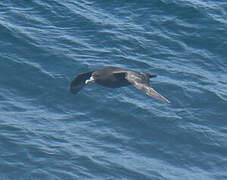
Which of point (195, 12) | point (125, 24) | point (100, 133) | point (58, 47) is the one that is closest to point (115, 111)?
point (100, 133)

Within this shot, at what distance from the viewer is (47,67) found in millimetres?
20891

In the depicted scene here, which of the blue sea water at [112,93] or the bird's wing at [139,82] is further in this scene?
the blue sea water at [112,93]

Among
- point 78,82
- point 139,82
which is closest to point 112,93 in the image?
point 78,82

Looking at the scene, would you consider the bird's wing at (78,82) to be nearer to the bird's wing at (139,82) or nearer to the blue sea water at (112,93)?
→ the blue sea water at (112,93)

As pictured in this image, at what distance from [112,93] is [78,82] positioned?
1.93 m

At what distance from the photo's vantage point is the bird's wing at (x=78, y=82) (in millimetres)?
18016

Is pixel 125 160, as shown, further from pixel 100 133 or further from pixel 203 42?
pixel 203 42

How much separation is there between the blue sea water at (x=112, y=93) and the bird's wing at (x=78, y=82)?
0.72 metres

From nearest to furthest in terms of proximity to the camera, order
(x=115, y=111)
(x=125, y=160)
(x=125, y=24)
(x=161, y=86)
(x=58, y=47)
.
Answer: (x=125, y=160)
(x=115, y=111)
(x=161, y=86)
(x=58, y=47)
(x=125, y=24)

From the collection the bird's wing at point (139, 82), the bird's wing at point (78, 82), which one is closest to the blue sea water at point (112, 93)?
the bird's wing at point (78, 82)

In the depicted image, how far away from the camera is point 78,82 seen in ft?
60.2

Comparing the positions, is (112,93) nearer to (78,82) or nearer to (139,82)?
(78,82)

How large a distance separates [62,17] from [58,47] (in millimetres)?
2329

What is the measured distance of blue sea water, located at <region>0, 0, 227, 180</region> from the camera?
1675 cm
